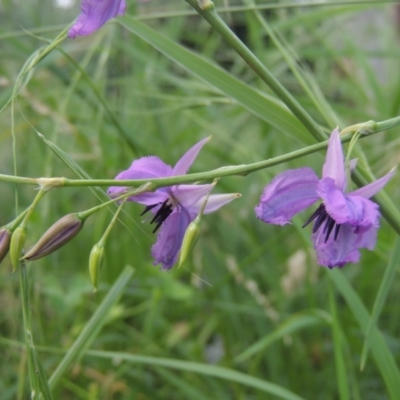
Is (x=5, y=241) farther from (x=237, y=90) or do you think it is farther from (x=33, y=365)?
(x=237, y=90)

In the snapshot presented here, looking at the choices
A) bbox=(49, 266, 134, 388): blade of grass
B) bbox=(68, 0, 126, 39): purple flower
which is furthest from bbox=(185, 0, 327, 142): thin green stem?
bbox=(49, 266, 134, 388): blade of grass

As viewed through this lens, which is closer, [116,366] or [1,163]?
[116,366]

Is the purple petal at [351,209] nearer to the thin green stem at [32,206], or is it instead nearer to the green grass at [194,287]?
the thin green stem at [32,206]

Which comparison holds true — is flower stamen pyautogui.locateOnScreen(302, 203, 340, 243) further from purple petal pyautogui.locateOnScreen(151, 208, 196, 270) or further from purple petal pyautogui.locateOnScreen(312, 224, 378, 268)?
purple petal pyautogui.locateOnScreen(151, 208, 196, 270)

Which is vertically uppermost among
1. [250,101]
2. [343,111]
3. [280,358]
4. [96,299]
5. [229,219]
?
[343,111]

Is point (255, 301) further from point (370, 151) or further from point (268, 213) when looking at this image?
point (268, 213)

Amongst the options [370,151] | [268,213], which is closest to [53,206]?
[370,151]
